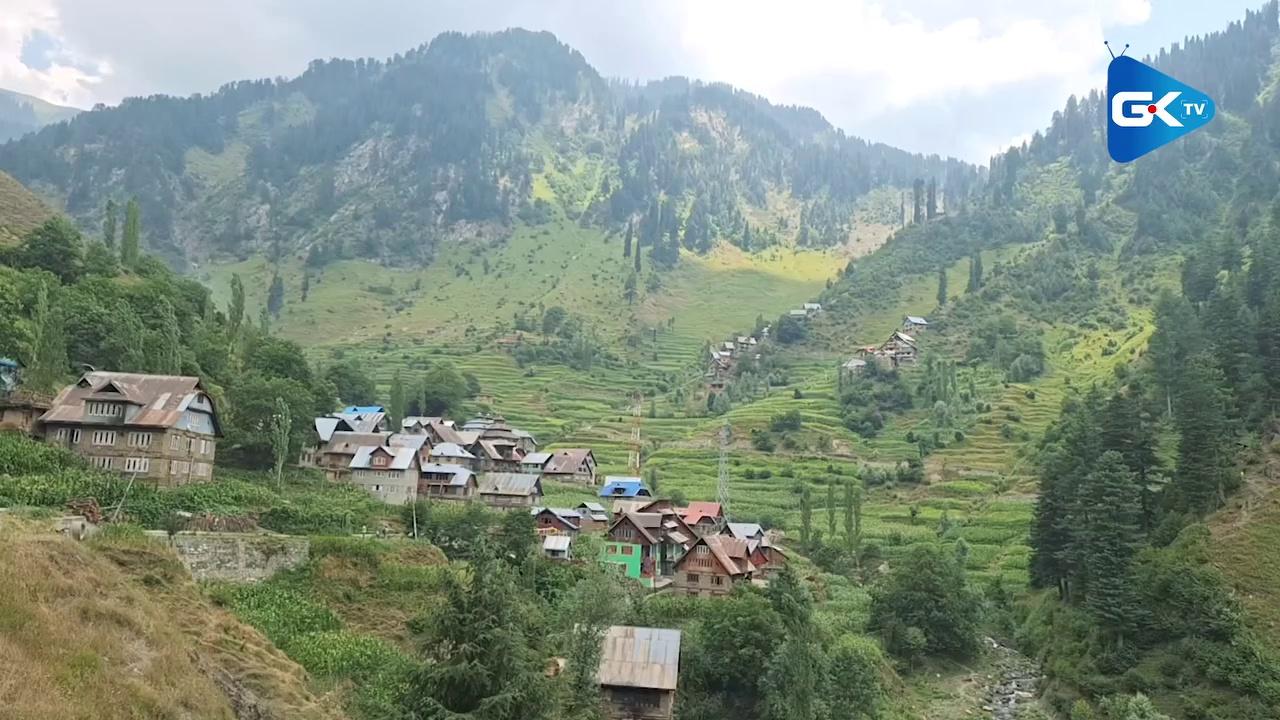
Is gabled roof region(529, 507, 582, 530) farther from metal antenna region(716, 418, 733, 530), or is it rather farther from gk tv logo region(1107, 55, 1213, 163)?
gk tv logo region(1107, 55, 1213, 163)

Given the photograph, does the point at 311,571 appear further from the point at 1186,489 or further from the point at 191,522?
the point at 1186,489

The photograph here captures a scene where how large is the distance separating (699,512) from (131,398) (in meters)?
50.0

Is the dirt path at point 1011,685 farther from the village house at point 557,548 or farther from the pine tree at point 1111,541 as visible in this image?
the village house at point 557,548

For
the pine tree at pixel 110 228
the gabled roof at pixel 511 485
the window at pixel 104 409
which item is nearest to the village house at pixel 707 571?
the gabled roof at pixel 511 485

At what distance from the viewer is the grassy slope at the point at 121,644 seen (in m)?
18.3

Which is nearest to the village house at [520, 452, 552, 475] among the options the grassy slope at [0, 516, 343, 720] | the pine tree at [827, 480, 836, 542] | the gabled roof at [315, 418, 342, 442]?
the gabled roof at [315, 418, 342, 442]

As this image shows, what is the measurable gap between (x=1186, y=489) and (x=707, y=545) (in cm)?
3484

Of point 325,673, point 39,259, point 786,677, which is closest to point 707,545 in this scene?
point 786,677

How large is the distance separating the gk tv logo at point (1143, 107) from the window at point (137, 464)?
173ft

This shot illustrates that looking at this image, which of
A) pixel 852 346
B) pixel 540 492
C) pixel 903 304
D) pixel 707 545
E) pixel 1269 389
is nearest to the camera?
pixel 1269 389

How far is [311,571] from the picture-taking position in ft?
143

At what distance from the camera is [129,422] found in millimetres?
49625

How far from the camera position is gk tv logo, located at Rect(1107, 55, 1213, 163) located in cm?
1539

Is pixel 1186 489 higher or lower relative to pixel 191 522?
higher
